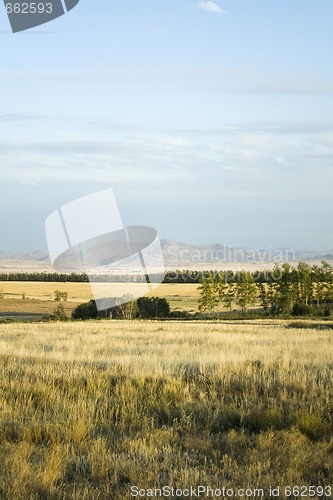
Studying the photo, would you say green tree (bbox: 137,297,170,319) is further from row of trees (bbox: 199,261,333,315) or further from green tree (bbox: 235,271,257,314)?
green tree (bbox: 235,271,257,314)

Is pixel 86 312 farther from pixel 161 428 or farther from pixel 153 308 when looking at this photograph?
pixel 161 428

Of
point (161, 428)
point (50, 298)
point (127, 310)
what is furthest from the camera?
point (50, 298)

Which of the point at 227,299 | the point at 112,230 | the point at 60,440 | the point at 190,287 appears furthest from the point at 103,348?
the point at 190,287

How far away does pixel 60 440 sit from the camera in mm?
7090

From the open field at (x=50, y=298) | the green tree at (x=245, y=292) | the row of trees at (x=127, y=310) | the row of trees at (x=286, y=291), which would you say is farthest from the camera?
the green tree at (x=245, y=292)

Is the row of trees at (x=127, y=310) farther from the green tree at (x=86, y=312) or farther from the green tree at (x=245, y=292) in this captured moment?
the green tree at (x=245, y=292)

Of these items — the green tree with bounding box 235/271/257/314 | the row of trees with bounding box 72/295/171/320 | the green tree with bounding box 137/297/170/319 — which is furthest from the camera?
the green tree with bounding box 235/271/257/314

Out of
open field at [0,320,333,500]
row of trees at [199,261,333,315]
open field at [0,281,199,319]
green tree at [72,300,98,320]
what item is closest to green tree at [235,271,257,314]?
row of trees at [199,261,333,315]

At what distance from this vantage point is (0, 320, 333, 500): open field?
227 inches

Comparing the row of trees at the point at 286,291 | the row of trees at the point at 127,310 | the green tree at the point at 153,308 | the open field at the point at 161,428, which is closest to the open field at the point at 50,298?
the row of trees at the point at 127,310

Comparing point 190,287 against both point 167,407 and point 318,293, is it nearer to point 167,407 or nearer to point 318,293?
point 318,293

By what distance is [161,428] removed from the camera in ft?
24.8

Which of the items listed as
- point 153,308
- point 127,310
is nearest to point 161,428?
point 127,310

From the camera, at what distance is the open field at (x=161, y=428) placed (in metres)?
5.76
